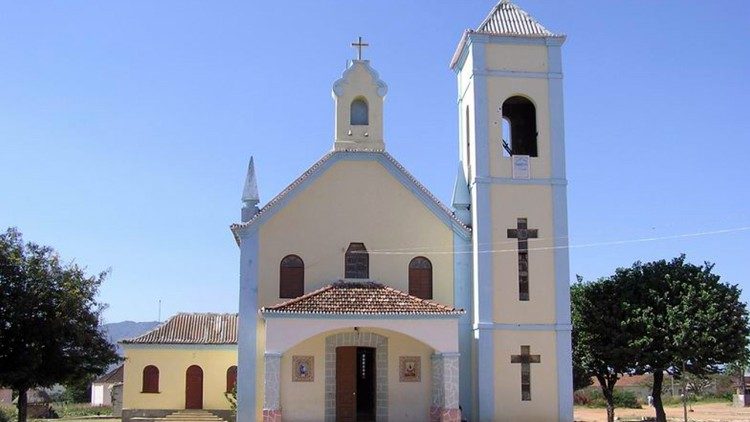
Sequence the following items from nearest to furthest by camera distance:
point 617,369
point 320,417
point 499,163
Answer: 1. point 320,417
2. point 499,163
3. point 617,369

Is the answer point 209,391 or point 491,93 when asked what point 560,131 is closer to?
point 491,93

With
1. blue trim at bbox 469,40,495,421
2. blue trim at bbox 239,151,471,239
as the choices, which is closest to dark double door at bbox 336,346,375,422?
blue trim at bbox 469,40,495,421

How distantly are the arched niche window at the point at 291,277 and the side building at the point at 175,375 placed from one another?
9.96m

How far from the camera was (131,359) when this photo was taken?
3691cm

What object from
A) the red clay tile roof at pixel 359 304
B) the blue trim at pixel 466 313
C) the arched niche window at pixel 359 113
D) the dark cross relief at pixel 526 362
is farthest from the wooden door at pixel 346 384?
the arched niche window at pixel 359 113

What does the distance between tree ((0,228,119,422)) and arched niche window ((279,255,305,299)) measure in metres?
6.18

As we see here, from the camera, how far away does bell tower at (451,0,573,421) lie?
1096 inches

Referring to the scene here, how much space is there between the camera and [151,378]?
3712cm

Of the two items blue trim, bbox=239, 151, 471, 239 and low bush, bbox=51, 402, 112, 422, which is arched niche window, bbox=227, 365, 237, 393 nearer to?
blue trim, bbox=239, 151, 471, 239

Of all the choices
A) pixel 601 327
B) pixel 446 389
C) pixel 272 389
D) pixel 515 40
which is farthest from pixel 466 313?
pixel 515 40

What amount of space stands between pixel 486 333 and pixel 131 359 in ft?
51.7

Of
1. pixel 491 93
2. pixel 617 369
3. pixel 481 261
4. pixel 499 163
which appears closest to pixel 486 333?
pixel 481 261

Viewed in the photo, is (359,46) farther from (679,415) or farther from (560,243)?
(679,415)

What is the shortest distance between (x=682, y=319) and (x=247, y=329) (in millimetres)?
14971
